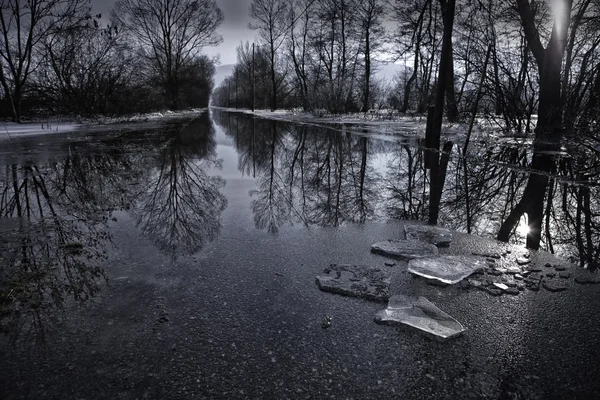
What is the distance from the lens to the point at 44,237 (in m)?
3.10

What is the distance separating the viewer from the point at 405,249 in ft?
10.3

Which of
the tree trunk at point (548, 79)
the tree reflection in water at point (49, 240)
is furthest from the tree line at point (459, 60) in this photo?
the tree reflection in water at point (49, 240)

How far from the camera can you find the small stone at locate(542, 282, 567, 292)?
7.91ft

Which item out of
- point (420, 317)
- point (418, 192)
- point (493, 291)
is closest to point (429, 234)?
point (493, 291)

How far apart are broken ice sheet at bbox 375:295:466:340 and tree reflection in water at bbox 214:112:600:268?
5.53 feet

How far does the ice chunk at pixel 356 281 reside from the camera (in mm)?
2361

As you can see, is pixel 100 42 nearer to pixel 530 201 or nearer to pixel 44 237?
pixel 44 237

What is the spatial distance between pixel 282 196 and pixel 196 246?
2062 millimetres

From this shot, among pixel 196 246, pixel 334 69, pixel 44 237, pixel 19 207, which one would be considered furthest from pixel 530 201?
pixel 334 69

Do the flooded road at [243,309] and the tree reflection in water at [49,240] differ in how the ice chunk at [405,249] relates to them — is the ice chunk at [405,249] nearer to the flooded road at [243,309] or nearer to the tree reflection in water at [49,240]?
the flooded road at [243,309]

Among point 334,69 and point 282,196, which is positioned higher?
point 334,69

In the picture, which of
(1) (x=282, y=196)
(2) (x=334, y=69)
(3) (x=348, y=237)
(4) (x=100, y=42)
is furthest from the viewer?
(2) (x=334, y=69)

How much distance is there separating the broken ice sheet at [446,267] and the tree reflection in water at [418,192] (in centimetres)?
90

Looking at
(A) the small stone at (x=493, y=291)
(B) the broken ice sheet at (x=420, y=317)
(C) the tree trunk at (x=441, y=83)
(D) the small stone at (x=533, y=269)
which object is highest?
(C) the tree trunk at (x=441, y=83)
